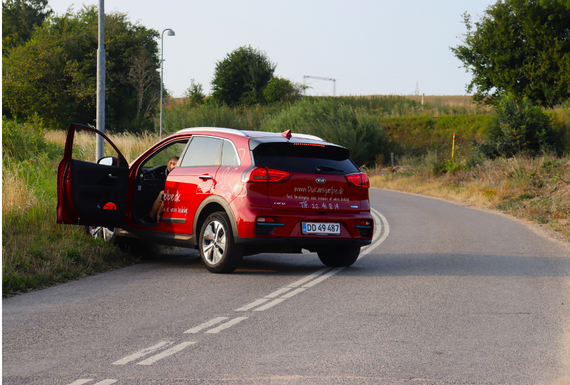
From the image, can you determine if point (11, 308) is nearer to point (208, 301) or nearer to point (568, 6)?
point (208, 301)

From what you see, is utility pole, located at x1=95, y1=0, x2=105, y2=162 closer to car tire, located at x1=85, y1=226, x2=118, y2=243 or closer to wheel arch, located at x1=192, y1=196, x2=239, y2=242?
car tire, located at x1=85, y1=226, x2=118, y2=243

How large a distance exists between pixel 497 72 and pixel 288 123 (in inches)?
588

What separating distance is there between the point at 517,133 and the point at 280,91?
42622 mm

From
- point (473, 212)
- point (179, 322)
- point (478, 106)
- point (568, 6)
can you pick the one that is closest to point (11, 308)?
point (179, 322)

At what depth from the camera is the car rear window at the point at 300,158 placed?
9.00 meters

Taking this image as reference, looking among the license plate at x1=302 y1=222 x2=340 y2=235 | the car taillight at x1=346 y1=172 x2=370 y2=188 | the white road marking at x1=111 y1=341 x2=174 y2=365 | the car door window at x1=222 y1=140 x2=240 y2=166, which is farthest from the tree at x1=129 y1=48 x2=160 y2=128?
the white road marking at x1=111 y1=341 x2=174 y2=365

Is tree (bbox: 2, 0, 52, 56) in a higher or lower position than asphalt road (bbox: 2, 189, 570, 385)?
higher

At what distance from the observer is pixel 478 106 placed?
52375 mm

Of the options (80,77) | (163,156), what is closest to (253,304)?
(163,156)

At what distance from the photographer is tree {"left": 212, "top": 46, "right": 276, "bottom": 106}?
77562 mm

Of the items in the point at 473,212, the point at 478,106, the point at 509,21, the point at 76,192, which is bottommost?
the point at 473,212

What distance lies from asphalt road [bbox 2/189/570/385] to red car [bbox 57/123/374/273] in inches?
20.1

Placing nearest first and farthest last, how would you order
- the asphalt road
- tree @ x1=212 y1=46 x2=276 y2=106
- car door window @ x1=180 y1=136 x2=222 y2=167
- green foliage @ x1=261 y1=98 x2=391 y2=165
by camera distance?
the asphalt road
car door window @ x1=180 y1=136 x2=222 y2=167
green foliage @ x1=261 y1=98 x2=391 y2=165
tree @ x1=212 y1=46 x2=276 y2=106

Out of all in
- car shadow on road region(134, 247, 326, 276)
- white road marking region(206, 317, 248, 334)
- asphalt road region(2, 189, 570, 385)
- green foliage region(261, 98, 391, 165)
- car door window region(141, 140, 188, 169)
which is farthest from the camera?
green foliage region(261, 98, 391, 165)
